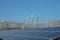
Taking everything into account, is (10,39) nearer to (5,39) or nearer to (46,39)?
(5,39)

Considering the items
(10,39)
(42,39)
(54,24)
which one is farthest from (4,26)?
(42,39)

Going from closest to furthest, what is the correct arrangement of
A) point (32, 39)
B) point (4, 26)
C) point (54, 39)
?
point (54, 39), point (32, 39), point (4, 26)

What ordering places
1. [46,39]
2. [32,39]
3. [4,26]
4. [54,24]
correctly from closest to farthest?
1. [46,39]
2. [32,39]
3. [54,24]
4. [4,26]

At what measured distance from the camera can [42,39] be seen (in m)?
9.56

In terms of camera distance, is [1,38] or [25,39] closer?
[25,39]

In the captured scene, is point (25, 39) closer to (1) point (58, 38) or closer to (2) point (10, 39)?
(2) point (10, 39)

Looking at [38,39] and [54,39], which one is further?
[38,39]

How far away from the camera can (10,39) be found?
11859 mm

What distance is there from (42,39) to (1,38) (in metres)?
4.55

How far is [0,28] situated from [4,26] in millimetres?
861

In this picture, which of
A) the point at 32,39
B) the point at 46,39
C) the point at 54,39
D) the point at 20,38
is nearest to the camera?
the point at 54,39

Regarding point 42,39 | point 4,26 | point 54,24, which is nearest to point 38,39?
point 42,39

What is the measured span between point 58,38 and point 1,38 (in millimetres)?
5752

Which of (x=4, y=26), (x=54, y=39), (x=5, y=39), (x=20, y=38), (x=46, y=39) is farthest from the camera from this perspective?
(x=4, y=26)
